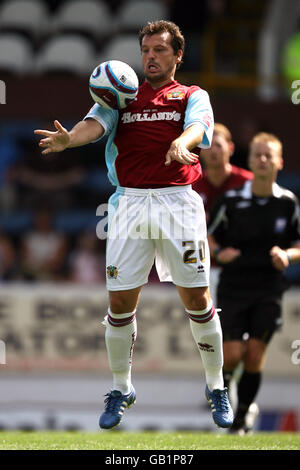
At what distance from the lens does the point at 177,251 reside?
5570mm

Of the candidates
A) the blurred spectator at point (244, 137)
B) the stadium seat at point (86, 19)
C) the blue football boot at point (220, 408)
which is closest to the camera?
the blue football boot at point (220, 408)

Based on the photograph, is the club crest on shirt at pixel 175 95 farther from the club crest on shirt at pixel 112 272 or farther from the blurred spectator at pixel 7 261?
the blurred spectator at pixel 7 261

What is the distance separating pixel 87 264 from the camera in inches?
480

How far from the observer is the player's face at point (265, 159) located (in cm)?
734

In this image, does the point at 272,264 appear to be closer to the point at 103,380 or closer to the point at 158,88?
the point at 158,88

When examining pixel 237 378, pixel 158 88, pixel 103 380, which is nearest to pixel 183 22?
pixel 103 380

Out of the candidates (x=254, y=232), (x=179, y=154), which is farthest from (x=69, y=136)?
(x=254, y=232)

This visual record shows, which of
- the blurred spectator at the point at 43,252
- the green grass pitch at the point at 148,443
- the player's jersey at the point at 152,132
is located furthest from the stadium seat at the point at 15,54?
the player's jersey at the point at 152,132

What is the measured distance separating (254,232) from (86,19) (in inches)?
333

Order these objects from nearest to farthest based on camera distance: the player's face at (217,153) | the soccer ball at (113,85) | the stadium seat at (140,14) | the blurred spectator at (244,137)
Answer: the soccer ball at (113,85)
the player's face at (217,153)
the blurred spectator at (244,137)
the stadium seat at (140,14)

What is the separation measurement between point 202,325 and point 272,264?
184cm

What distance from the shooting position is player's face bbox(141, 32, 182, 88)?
18.6 feet

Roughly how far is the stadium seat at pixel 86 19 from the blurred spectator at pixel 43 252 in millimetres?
3511

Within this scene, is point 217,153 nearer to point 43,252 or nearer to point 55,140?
point 55,140
